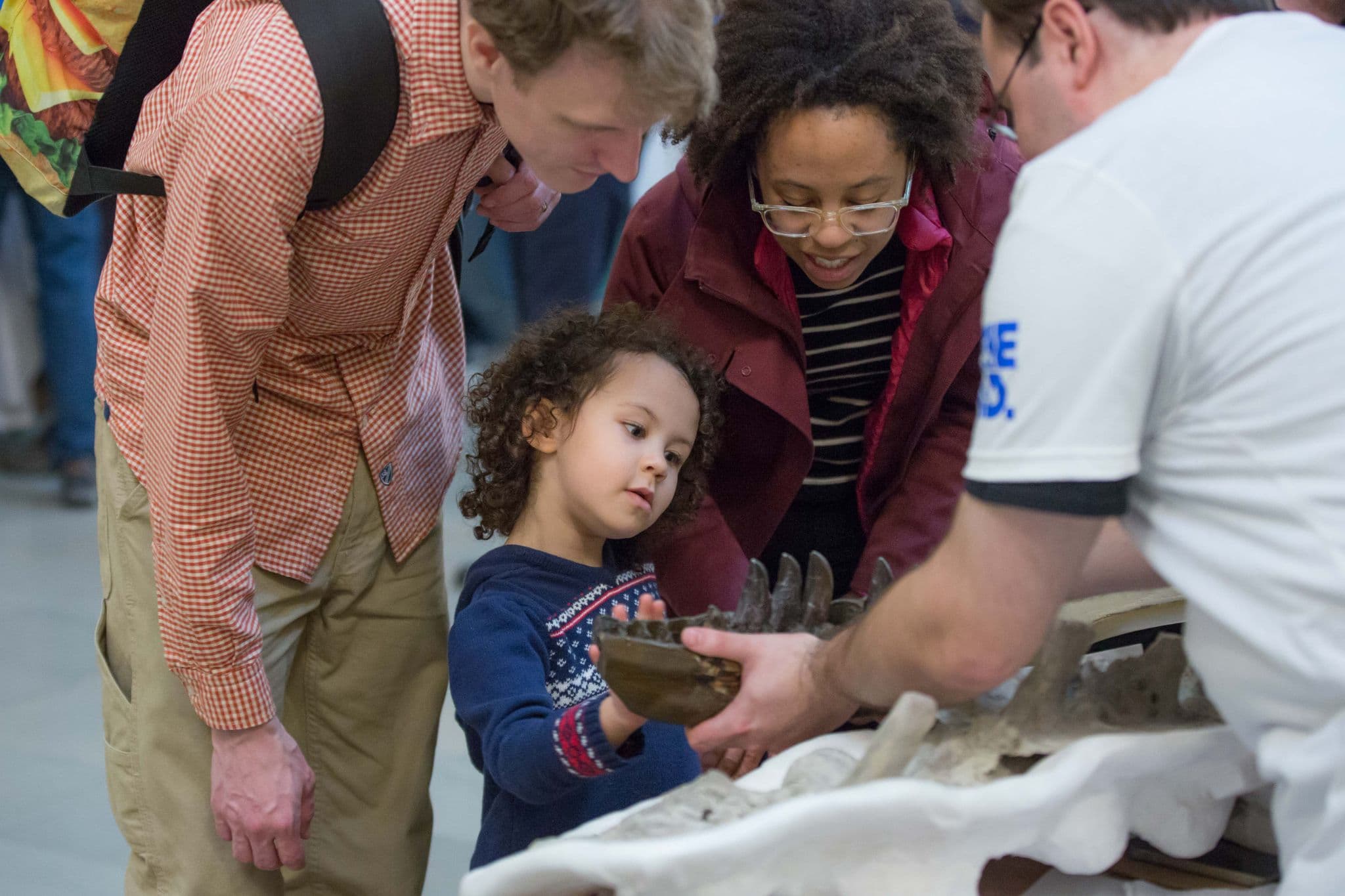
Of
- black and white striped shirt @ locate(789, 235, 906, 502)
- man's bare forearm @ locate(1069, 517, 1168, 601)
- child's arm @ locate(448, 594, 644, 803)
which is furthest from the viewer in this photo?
black and white striped shirt @ locate(789, 235, 906, 502)

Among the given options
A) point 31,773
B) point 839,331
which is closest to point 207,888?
point 839,331

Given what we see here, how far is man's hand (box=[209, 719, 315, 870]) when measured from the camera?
1.72 metres

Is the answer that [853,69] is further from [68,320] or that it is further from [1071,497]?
[68,320]

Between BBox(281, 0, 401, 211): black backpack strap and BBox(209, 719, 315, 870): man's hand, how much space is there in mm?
713

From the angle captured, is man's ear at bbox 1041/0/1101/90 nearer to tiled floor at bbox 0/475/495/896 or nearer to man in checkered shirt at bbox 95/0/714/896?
man in checkered shirt at bbox 95/0/714/896

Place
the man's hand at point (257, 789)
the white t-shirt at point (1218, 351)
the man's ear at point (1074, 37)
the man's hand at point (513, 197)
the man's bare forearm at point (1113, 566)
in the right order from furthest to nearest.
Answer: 1. the man's hand at point (513, 197)
2. the man's hand at point (257, 789)
3. the man's bare forearm at point (1113, 566)
4. the man's ear at point (1074, 37)
5. the white t-shirt at point (1218, 351)

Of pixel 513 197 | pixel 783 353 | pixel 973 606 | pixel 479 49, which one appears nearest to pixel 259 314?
pixel 479 49

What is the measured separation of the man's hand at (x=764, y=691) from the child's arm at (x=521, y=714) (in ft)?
0.38

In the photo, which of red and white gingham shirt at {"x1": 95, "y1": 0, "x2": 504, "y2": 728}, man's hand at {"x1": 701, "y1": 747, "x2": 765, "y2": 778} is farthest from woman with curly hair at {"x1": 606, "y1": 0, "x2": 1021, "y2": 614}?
red and white gingham shirt at {"x1": 95, "y1": 0, "x2": 504, "y2": 728}

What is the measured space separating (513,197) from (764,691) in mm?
862

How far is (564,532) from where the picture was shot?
6.30 feet

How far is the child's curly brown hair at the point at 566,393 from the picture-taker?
1.95 m

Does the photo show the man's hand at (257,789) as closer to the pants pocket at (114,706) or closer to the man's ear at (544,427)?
the pants pocket at (114,706)

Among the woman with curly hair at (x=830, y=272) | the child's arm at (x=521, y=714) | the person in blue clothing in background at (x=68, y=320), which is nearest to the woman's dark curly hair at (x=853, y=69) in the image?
the woman with curly hair at (x=830, y=272)
